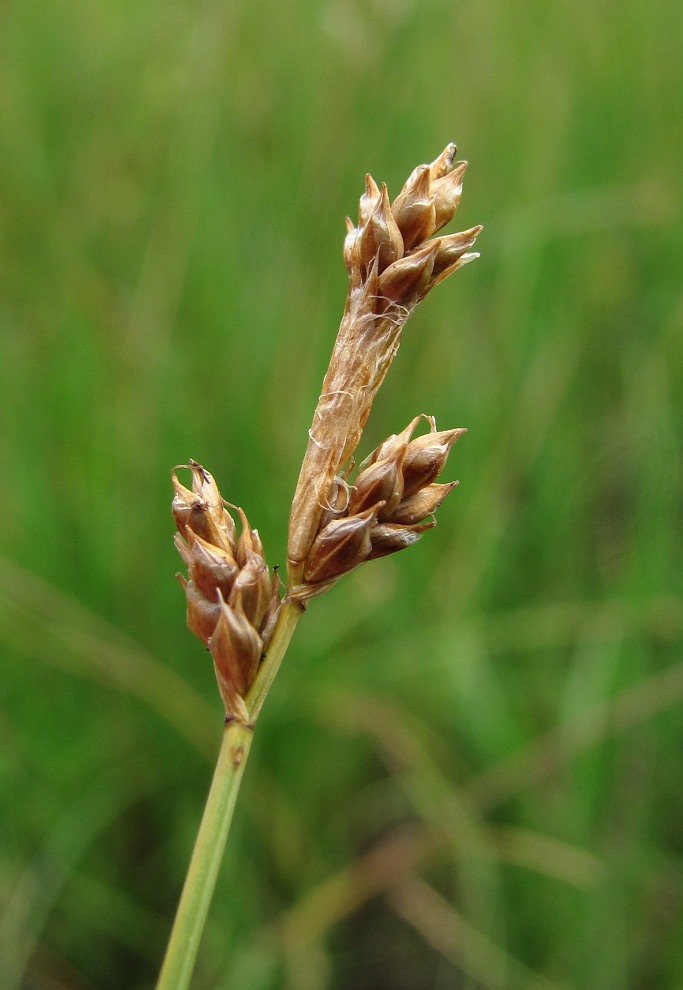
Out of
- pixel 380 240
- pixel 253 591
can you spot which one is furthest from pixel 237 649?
pixel 380 240

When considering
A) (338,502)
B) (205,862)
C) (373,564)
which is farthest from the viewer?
(373,564)

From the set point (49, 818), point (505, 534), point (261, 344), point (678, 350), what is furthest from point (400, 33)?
point (49, 818)

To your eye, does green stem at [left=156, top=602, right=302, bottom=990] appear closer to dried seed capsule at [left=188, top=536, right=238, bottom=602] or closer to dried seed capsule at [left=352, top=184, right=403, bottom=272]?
dried seed capsule at [left=188, top=536, right=238, bottom=602]

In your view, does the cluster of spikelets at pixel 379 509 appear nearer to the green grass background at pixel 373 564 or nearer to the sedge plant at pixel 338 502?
the sedge plant at pixel 338 502

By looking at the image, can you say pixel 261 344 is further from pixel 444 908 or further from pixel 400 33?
pixel 444 908

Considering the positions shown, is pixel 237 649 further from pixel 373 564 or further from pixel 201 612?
pixel 373 564
